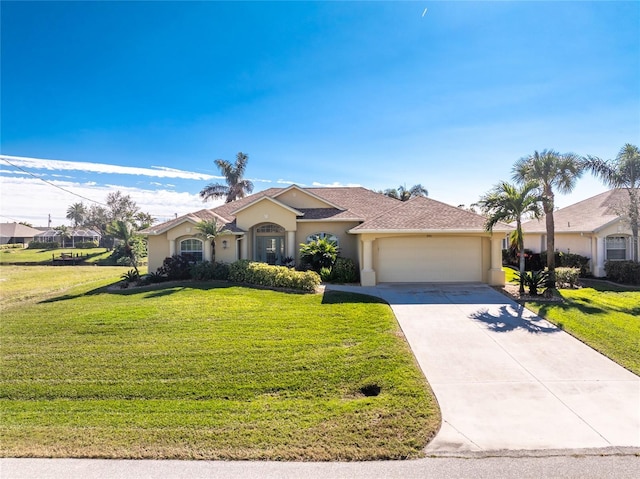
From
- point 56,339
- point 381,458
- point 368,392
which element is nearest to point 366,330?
point 368,392

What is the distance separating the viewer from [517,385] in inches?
248

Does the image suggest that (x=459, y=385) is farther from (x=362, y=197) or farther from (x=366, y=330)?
(x=362, y=197)

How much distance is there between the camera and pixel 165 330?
9.40m

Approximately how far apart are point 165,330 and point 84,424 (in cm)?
427

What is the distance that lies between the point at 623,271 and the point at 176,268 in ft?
76.0

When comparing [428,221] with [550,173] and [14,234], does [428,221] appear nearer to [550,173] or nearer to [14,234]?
[550,173]

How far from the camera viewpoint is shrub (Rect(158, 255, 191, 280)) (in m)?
17.2

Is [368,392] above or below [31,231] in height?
below

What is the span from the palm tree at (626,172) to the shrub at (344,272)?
12.9 meters

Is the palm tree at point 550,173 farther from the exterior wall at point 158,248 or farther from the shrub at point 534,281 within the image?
the exterior wall at point 158,248

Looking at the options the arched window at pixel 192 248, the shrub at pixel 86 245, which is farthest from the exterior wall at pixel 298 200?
the shrub at pixel 86 245

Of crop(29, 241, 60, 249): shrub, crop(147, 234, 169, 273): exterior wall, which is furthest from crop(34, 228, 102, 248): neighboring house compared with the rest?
crop(147, 234, 169, 273): exterior wall

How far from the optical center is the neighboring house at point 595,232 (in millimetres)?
18328

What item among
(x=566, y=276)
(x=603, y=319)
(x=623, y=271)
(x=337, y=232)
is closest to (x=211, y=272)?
(x=337, y=232)
